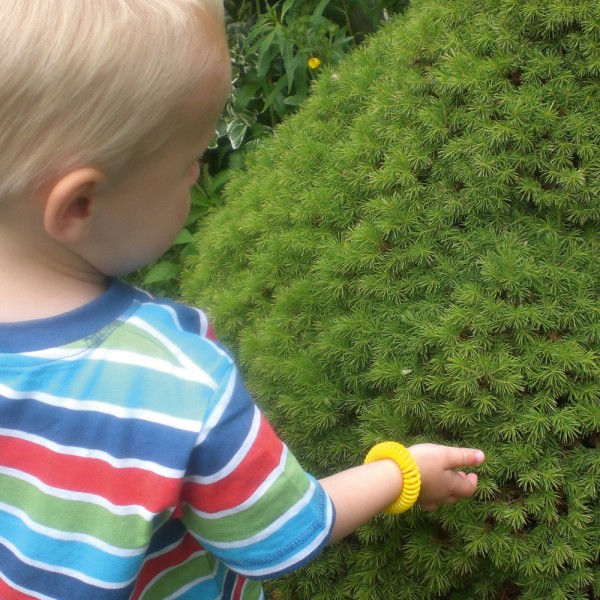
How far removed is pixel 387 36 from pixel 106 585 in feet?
5.72

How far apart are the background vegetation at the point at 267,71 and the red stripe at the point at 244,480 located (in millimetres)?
2344

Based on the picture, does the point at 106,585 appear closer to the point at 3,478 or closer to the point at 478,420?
the point at 3,478

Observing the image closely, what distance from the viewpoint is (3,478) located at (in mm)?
1144

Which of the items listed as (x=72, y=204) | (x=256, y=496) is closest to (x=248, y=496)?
(x=256, y=496)

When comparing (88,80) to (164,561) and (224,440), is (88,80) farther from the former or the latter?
(164,561)

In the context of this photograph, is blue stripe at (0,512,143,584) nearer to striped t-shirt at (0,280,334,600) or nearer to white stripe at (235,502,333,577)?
striped t-shirt at (0,280,334,600)

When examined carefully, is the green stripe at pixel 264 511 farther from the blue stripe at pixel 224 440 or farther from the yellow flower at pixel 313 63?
the yellow flower at pixel 313 63

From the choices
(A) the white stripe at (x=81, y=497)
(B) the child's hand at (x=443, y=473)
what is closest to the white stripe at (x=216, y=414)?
(A) the white stripe at (x=81, y=497)

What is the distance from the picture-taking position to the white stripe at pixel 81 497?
1.10 m

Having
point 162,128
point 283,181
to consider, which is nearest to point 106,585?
point 162,128

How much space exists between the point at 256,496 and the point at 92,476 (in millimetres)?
234

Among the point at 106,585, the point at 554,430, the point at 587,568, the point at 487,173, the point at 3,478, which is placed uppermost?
the point at 3,478

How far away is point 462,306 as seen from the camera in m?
1.68

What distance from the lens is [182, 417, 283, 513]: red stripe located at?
3.70ft
